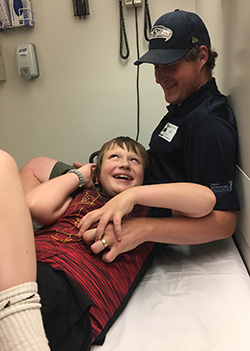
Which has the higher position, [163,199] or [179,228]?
[163,199]

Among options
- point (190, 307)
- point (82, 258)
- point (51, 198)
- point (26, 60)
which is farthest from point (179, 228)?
point (26, 60)

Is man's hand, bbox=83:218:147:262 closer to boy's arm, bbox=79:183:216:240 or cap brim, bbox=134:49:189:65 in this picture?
boy's arm, bbox=79:183:216:240

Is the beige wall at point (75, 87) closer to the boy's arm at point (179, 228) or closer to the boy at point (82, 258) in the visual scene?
the boy at point (82, 258)

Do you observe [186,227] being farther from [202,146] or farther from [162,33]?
[162,33]

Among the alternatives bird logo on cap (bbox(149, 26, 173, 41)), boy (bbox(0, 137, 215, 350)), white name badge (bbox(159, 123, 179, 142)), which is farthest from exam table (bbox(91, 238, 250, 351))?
bird logo on cap (bbox(149, 26, 173, 41))

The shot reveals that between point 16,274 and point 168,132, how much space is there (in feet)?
3.04

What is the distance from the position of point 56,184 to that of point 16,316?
0.64 metres

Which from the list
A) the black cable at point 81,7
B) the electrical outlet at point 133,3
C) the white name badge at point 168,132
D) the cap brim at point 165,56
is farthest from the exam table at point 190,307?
the black cable at point 81,7

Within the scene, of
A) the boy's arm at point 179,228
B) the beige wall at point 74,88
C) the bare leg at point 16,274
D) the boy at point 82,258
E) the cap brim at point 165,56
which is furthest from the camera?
the beige wall at point 74,88

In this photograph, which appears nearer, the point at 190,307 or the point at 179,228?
the point at 190,307

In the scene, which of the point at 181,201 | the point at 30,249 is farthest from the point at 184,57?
the point at 30,249

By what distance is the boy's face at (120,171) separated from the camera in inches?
51.6

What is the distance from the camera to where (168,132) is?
1.39 m

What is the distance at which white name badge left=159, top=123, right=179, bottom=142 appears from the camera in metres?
1.35
